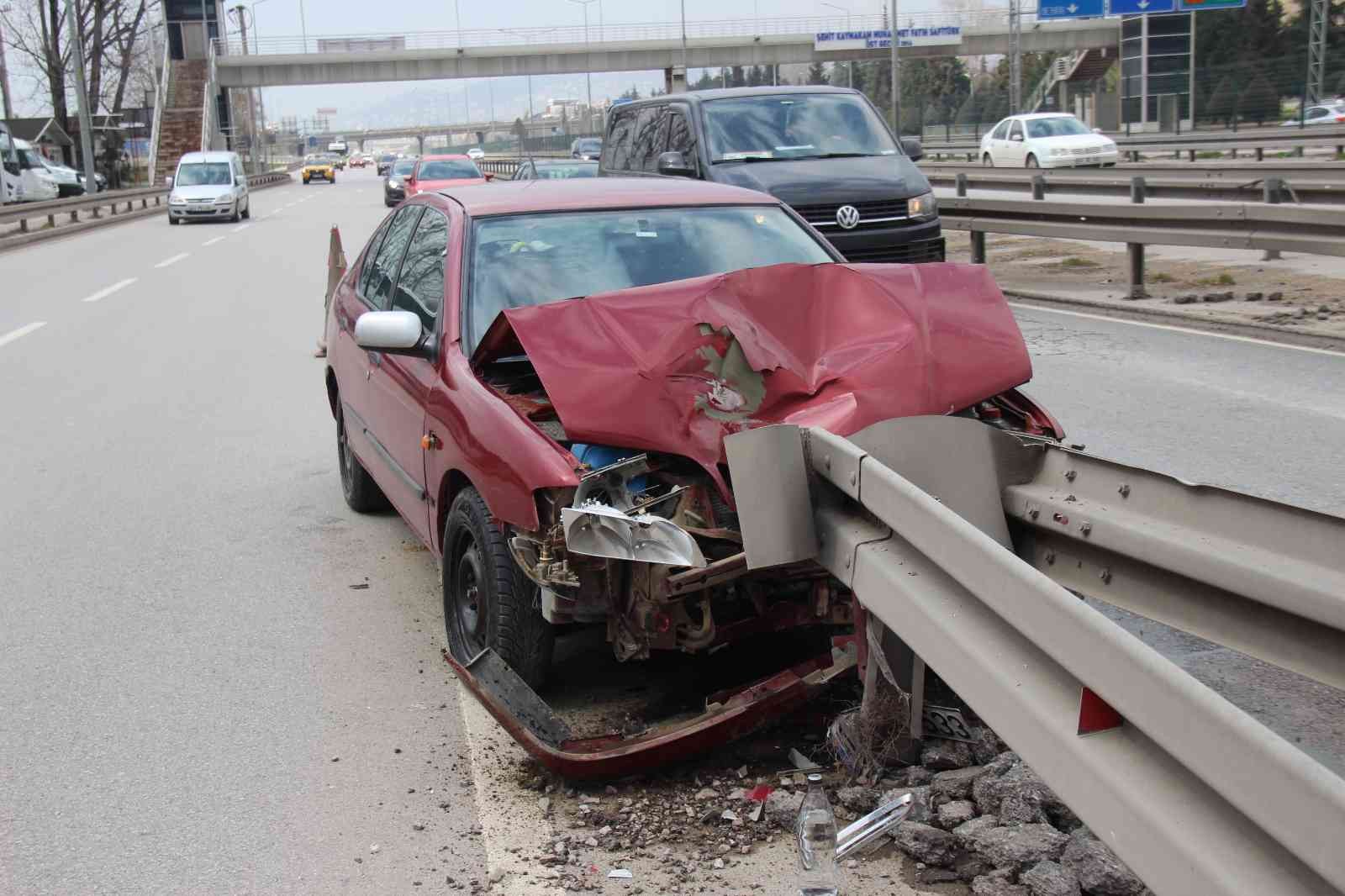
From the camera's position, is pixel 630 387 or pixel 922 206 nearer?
pixel 630 387

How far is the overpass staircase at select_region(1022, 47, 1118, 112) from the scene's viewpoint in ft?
268

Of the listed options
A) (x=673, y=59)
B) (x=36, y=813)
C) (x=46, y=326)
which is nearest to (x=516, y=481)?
(x=36, y=813)

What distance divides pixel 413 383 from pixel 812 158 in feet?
29.8

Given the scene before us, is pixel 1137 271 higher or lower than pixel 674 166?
lower

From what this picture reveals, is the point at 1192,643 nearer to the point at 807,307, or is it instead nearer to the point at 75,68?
the point at 807,307

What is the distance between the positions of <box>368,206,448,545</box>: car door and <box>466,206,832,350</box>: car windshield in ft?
0.68

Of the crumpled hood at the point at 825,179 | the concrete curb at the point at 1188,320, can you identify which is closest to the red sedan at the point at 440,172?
the crumpled hood at the point at 825,179

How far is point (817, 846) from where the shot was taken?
11.8ft

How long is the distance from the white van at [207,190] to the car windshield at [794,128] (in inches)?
1012

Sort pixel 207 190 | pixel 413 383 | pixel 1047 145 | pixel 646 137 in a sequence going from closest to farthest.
A: pixel 413 383 → pixel 646 137 → pixel 1047 145 → pixel 207 190

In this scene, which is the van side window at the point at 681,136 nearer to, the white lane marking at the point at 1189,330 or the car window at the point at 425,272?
the white lane marking at the point at 1189,330

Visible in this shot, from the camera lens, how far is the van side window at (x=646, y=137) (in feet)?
47.9

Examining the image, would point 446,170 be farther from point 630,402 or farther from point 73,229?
point 630,402

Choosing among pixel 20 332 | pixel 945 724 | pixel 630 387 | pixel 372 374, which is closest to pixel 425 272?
pixel 372 374
